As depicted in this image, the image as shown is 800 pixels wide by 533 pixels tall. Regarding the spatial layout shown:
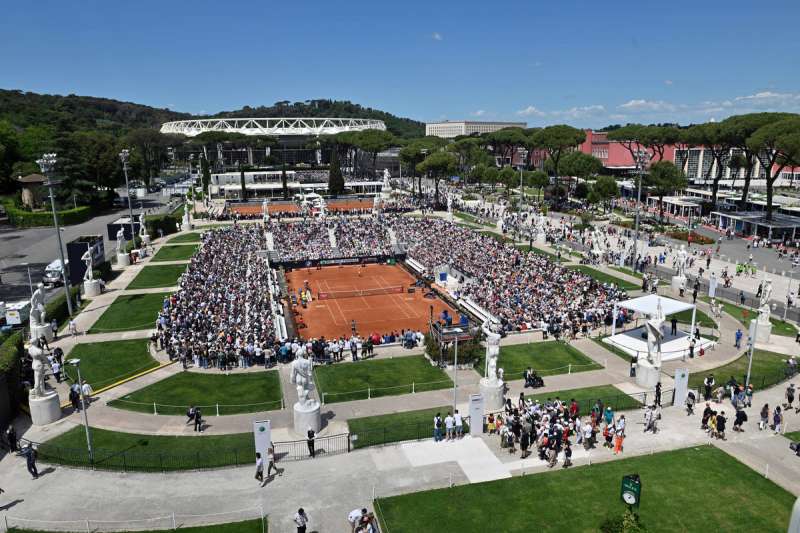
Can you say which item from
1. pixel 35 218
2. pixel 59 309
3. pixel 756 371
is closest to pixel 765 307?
pixel 756 371

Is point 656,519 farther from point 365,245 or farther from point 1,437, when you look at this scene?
point 365,245

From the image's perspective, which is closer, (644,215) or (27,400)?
(27,400)

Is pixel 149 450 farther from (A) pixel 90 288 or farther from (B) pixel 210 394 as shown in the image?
(A) pixel 90 288

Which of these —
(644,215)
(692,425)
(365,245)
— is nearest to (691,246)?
(644,215)

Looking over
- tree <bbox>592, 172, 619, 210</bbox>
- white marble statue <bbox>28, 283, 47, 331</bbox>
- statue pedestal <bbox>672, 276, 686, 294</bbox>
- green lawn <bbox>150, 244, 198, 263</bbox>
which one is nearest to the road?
green lawn <bbox>150, 244, 198, 263</bbox>

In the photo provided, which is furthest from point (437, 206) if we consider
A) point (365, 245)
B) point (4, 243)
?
point (4, 243)

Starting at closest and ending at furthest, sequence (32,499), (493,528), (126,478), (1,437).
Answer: (493,528)
(32,499)
(126,478)
(1,437)

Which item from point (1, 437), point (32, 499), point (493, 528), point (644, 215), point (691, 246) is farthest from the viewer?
point (644, 215)
